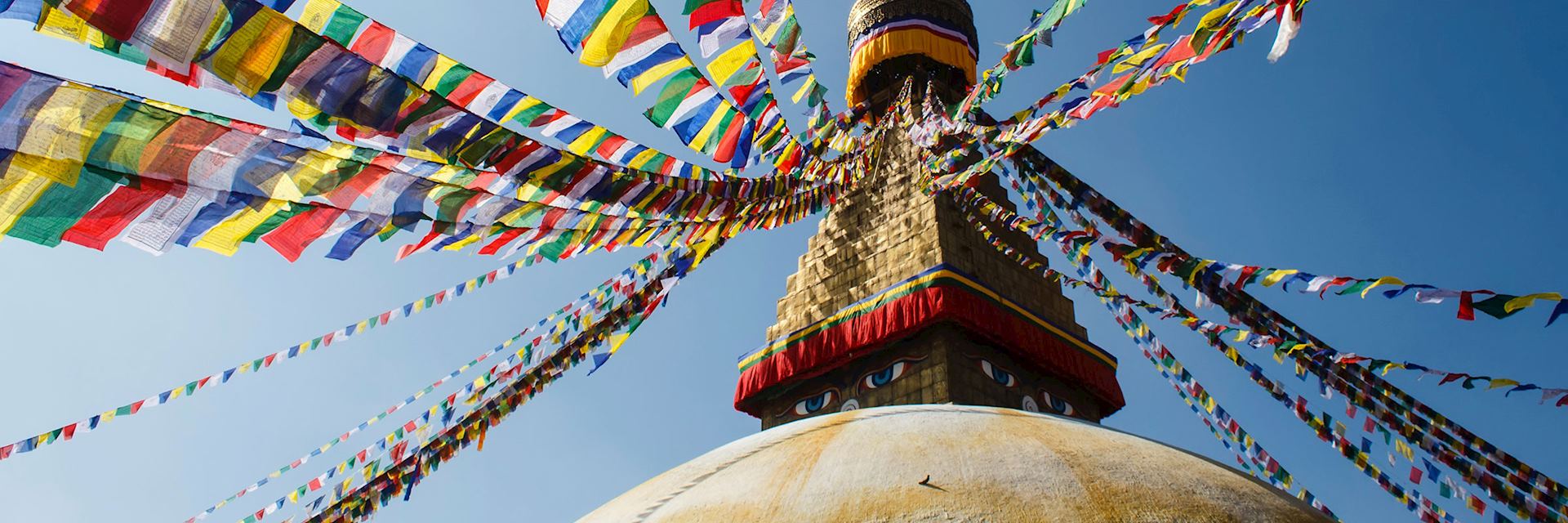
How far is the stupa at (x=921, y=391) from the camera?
3457 mm

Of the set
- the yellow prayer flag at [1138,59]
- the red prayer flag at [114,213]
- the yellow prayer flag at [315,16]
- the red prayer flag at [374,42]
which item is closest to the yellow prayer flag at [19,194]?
the red prayer flag at [114,213]

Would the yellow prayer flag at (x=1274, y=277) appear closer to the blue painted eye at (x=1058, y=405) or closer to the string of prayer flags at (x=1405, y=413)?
the string of prayer flags at (x=1405, y=413)

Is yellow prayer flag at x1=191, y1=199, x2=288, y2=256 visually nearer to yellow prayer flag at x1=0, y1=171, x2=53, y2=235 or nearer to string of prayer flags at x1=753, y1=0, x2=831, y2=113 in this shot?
yellow prayer flag at x1=0, y1=171, x2=53, y2=235

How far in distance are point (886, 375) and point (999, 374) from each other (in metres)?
0.94

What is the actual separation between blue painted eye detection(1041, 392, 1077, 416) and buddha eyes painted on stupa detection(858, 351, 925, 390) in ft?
4.35

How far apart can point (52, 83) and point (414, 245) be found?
2.31m

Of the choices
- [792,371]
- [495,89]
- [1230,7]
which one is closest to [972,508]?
[1230,7]

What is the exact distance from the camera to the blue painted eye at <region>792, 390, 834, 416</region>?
8.20 m

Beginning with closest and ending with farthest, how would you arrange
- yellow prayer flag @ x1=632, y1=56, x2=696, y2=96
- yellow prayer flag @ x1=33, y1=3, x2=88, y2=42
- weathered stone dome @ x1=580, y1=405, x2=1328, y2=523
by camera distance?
weathered stone dome @ x1=580, y1=405, x2=1328, y2=523 → yellow prayer flag @ x1=33, y1=3, x2=88, y2=42 → yellow prayer flag @ x1=632, y1=56, x2=696, y2=96

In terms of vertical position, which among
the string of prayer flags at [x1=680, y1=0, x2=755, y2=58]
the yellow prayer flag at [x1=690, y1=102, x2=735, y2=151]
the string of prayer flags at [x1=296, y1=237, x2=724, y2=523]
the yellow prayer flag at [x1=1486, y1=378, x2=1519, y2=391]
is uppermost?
the string of prayer flags at [x1=680, y1=0, x2=755, y2=58]

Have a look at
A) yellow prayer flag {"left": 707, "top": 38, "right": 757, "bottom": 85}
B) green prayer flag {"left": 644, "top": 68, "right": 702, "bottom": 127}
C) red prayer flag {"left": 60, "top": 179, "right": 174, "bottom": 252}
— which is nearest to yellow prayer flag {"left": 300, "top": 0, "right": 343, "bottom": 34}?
red prayer flag {"left": 60, "top": 179, "right": 174, "bottom": 252}

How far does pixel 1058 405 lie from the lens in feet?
27.1

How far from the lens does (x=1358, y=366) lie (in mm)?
5355

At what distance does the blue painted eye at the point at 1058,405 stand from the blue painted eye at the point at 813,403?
1851 mm
